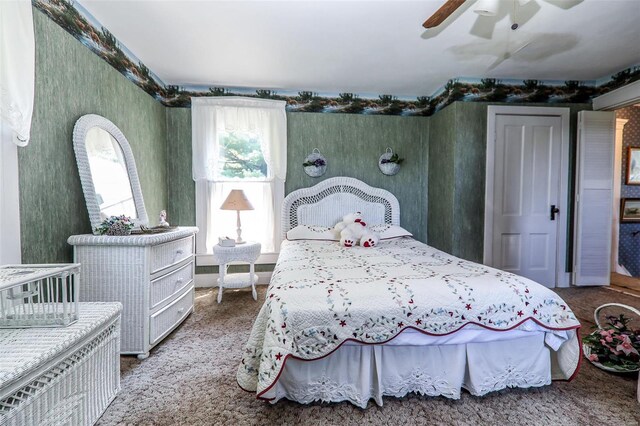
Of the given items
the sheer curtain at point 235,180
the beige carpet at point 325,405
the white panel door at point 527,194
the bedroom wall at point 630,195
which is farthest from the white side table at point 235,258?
the bedroom wall at point 630,195

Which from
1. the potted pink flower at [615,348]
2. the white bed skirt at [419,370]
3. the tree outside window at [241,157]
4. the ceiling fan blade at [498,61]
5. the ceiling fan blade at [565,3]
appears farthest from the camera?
the tree outside window at [241,157]

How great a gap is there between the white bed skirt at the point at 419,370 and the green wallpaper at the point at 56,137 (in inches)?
71.1

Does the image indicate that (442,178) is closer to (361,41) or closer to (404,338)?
(361,41)

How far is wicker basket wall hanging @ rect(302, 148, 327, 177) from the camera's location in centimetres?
381

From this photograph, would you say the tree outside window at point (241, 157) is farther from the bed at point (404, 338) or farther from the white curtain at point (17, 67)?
the bed at point (404, 338)

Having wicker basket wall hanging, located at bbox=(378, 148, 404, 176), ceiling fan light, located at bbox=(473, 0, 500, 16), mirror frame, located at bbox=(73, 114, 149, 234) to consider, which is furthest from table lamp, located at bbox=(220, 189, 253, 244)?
ceiling fan light, located at bbox=(473, 0, 500, 16)

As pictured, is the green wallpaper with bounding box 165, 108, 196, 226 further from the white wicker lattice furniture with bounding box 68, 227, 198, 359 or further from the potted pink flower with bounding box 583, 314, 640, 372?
the potted pink flower with bounding box 583, 314, 640, 372

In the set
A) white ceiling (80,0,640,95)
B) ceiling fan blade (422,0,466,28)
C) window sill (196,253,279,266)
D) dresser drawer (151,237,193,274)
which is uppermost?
white ceiling (80,0,640,95)

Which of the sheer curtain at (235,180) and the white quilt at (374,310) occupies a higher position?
the sheer curtain at (235,180)

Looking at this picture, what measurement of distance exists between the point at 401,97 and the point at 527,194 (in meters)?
2.10

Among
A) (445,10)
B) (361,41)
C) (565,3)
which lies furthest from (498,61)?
(445,10)

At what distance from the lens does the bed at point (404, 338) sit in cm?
144

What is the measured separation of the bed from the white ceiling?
2087 mm

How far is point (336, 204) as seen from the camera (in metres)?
3.75
